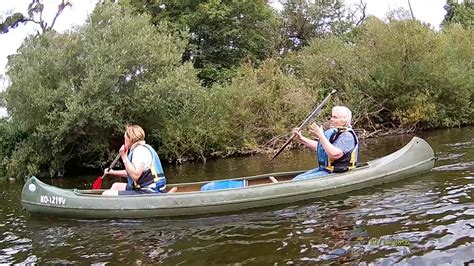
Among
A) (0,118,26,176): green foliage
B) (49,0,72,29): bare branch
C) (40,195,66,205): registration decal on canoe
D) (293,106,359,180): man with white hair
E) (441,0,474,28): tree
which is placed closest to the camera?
(293,106,359,180): man with white hair

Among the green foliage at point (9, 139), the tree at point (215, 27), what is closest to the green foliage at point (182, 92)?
the green foliage at point (9, 139)

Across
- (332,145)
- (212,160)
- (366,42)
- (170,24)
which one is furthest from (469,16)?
(332,145)

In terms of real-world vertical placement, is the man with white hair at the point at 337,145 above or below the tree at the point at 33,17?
below

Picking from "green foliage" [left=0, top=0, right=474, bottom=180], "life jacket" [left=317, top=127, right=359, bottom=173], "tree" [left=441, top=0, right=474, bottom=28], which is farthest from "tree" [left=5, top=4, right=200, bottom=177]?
"tree" [left=441, top=0, right=474, bottom=28]

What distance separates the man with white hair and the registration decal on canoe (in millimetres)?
4109

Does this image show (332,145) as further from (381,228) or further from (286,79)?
(286,79)

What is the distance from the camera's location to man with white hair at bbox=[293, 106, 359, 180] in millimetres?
8367

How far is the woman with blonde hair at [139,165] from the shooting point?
26.4 ft

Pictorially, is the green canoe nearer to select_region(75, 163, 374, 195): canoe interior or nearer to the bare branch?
select_region(75, 163, 374, 195): canoe interior

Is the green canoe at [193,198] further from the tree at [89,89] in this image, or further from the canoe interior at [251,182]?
the tree at [89,89]

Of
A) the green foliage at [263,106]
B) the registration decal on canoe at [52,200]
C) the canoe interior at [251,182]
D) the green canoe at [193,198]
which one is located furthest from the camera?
the green foliage at [263,106]

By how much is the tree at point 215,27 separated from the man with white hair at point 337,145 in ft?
60.2

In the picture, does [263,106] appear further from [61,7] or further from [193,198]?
[61,7]

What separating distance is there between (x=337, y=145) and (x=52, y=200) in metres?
4.99
